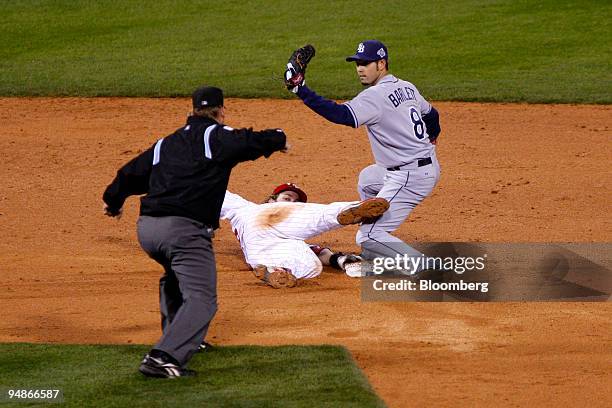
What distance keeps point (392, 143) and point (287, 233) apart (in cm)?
110

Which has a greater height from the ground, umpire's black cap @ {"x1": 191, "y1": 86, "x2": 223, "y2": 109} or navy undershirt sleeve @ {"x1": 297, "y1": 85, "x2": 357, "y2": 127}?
umpire's black cap @ {"x1": 191, "y1": 86, "x2": 223, "y2": 109}

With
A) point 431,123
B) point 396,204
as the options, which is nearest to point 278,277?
point 396,204

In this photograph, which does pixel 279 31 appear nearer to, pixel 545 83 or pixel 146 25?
pixel 146 25

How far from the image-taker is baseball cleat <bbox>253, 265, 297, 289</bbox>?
9.67 meters

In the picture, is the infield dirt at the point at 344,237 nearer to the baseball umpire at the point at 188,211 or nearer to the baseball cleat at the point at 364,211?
the baseball cleat at the point at 364,211

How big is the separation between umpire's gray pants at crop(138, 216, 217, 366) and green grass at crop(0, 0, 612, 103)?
8.85 m

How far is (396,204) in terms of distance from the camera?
9.91 metres

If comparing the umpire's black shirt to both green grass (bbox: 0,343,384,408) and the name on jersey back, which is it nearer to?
green grass (bbox: 0,343,384,408)

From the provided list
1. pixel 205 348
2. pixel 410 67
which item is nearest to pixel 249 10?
pixel 410 67

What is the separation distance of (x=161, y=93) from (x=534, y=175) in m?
5.71

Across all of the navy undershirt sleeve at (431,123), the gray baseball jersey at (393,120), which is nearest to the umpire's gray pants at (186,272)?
the gray baseball jersey at (393,120)

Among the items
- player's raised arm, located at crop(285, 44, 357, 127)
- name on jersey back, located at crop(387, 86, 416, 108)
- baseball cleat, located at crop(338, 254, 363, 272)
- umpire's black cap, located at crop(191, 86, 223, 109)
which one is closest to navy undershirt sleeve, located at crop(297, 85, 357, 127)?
player's raised arm, located at crop(285, 44, 357, 127)

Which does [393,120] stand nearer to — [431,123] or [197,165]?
[431,123]

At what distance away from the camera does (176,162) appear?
748 cm
